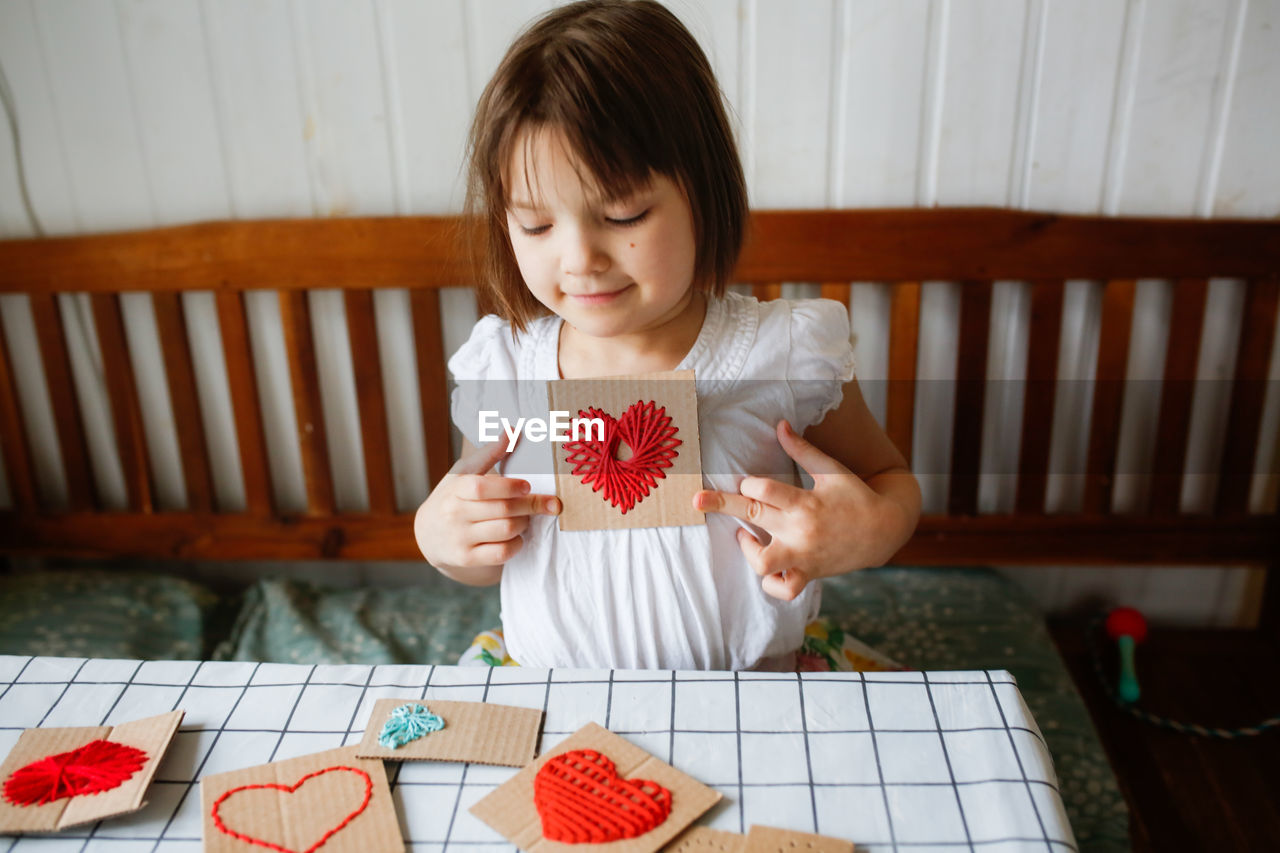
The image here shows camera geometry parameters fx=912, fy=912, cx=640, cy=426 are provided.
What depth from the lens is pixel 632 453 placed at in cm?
78

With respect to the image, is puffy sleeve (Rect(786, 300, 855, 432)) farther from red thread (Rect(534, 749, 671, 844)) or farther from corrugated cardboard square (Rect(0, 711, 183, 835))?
corrugated cardboard square (Rect(0, 711, 183, 835))

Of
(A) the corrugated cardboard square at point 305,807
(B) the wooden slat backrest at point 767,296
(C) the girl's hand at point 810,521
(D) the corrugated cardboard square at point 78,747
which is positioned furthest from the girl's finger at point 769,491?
(B) the wooden slat backrest at point 767,296

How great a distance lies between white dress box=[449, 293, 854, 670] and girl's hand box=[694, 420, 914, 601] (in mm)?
52

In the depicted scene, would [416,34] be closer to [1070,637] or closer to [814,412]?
[814,412]

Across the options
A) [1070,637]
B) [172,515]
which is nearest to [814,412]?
[1070,637]

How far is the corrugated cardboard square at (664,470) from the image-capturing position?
768 mm

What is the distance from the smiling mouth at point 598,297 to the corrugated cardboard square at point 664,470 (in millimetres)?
65

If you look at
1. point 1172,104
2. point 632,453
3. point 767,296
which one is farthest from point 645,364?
point 1172,104

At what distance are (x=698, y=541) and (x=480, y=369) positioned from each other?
29cm

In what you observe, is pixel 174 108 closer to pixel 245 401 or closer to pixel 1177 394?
pixel 245 401

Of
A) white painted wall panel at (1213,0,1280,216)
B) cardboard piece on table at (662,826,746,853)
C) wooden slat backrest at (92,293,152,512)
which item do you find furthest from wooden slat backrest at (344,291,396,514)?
white painted wall panel at (1213,0,1280,216)

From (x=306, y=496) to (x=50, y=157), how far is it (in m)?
0.71

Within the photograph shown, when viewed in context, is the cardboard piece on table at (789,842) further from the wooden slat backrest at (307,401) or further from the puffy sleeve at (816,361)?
the wooden slat backrest at (307,401)

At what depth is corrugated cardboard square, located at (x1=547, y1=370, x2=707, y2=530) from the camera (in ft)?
2.52
